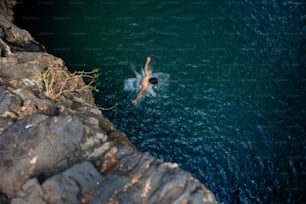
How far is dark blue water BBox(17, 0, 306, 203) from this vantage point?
31.8 ft

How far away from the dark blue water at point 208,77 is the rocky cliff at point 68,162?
311 cm

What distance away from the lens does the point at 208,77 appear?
38.8 feet

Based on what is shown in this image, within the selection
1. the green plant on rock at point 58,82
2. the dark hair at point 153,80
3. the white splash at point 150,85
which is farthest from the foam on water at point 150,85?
the green plant on rock at point 58,82

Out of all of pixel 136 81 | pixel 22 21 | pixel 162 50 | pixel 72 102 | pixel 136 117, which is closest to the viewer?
pixel 72 102

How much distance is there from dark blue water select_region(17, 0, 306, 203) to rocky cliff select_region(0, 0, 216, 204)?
3.11 meters

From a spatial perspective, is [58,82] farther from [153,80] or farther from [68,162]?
[153,80]

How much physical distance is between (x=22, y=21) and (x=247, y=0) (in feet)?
29.9

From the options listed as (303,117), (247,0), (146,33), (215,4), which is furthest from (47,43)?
(303,117)

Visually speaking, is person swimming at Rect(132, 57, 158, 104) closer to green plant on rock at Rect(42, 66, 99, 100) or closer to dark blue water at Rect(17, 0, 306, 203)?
dark blue water at Rect(17, 0, 306, 203)

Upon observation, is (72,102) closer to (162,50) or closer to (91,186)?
(91,186)

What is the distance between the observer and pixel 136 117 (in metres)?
10.7

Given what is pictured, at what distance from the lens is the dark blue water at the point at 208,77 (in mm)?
9695

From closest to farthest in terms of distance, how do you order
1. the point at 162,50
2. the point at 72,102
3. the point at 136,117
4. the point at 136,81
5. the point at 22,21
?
the point at 72,102, the point at 136,117, the point at 136,81, the point at 162,50, the point at 22,21

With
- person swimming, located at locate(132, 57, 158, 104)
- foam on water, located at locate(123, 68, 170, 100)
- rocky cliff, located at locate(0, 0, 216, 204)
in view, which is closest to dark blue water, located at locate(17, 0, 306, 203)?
foam on water, located at locate(123, 68, 170, 100)
